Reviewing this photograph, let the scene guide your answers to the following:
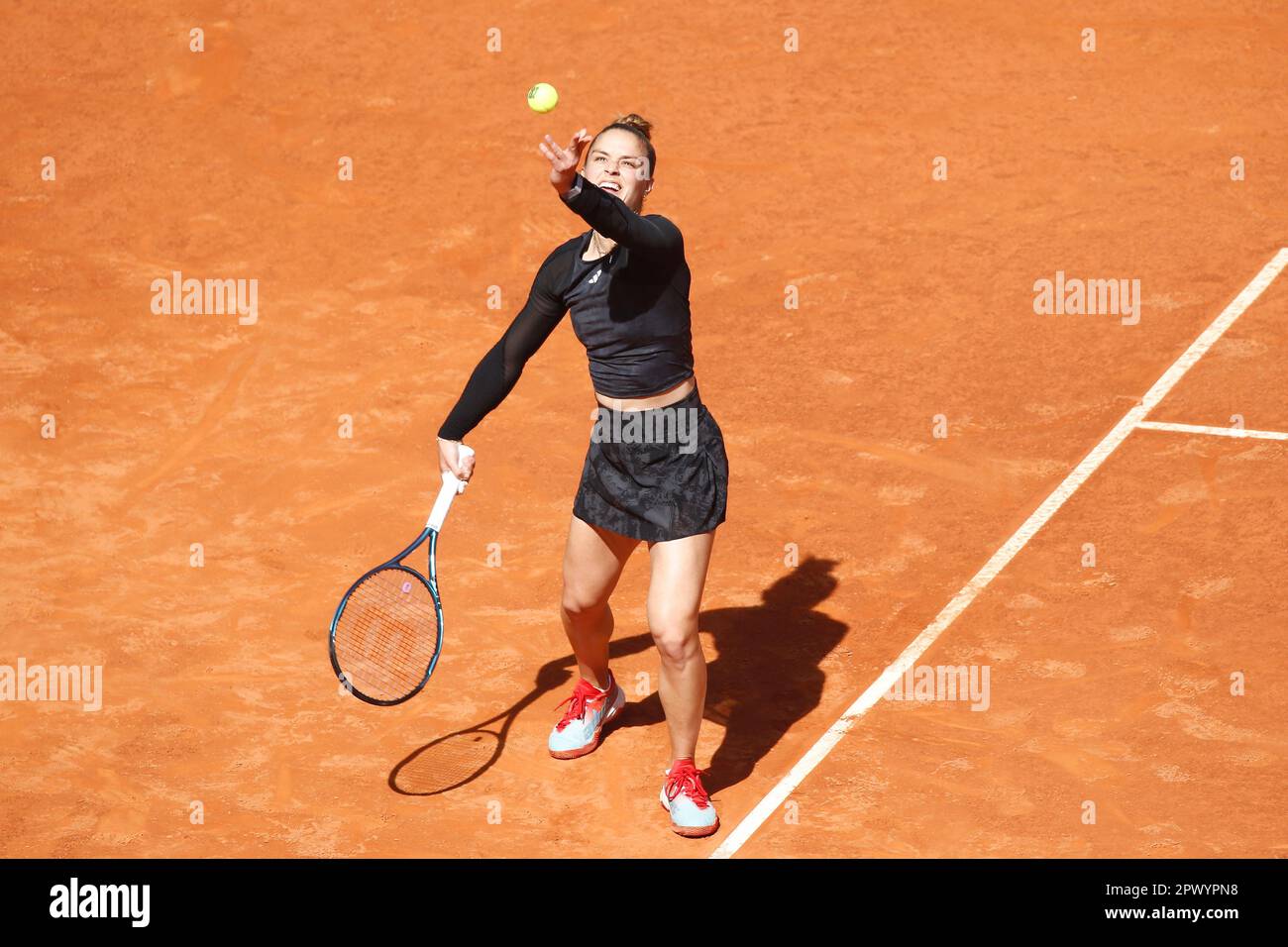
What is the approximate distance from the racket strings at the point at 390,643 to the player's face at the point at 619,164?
2.04 meters

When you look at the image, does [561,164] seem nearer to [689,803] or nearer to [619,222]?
[619,222]

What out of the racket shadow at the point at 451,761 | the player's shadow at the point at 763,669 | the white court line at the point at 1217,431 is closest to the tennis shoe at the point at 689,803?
the player's shadow at the point at 763,669

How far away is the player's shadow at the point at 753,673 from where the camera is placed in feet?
22.9

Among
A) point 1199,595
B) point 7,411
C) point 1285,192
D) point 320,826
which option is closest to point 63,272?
point 7,411

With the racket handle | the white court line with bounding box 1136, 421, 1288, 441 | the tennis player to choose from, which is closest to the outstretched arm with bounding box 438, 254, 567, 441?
the tennis player

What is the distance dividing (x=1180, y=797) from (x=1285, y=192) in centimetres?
686

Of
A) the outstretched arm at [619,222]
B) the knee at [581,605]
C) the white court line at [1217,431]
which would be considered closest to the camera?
the outstretched arm at [619,222]

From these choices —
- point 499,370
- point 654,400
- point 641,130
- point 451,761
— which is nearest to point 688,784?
point 451,761

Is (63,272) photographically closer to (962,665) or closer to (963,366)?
(963,366)

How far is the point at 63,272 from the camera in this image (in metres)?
11.6

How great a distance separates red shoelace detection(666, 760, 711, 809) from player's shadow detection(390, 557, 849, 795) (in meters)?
0.30

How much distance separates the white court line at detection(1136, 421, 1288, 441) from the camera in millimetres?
9141

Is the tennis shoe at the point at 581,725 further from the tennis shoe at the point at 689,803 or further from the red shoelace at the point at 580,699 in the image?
the tennis shoe at the point at 689,803

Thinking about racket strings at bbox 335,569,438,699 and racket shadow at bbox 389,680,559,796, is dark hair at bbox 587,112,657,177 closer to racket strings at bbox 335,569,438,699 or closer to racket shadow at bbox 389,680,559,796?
racket strings at bbox 335,569,438,699
